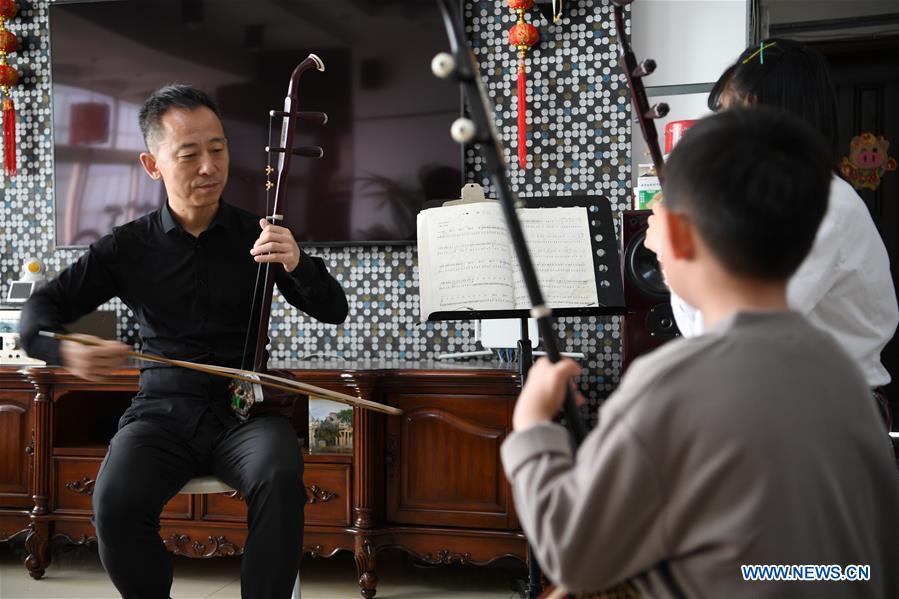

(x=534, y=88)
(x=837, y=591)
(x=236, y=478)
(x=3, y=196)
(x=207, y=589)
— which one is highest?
(x=534, y=88)

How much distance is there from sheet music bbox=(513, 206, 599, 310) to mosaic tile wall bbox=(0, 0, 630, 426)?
3.07 feet

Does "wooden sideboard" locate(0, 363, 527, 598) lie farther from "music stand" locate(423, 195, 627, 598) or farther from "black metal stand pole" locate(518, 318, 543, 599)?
"music stand" locate(423, 195, 627, 598)

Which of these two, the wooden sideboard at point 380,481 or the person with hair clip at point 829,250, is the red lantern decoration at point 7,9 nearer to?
the wooden sideboard at point 380,481

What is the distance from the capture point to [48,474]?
290 cm

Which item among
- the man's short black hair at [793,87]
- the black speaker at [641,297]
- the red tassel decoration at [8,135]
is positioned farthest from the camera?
the red tassel decoration at [8,135]

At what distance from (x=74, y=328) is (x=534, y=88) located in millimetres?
1905

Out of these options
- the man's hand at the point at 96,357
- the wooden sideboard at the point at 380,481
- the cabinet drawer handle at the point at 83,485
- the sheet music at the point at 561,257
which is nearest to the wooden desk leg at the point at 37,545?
the wooden sideboard at the point at 380,481

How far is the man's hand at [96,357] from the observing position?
1781 mm

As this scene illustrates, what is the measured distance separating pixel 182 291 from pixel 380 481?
0.95m

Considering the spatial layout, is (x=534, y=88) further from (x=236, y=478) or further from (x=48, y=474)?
(x=48, y=474)

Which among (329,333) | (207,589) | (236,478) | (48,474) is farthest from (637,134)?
(48,474)

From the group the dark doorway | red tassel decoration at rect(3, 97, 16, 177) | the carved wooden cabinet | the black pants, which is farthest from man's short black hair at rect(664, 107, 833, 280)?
the dark doorway

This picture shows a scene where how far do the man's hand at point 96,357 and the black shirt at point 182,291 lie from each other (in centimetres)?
27

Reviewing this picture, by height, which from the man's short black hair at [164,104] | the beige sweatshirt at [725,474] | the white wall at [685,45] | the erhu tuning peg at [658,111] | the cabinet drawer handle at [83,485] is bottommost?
the cabinet drawer handle at [83,485]
